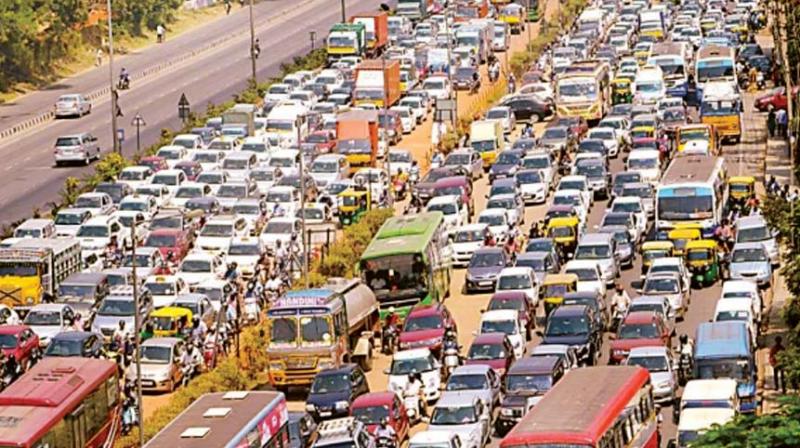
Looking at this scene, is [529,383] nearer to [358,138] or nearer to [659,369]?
[659,369]

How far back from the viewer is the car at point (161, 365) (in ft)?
196

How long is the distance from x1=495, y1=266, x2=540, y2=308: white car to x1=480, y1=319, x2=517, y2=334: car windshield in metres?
4.43

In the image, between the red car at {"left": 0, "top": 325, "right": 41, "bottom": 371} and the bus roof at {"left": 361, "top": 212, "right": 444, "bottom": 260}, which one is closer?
the red car at {"left": 0, "top": 325, "right": 41, "bottom": 371}

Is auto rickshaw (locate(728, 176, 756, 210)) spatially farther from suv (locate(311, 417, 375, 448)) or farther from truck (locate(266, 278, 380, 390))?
suv (locate(311, 417, 375, 448))

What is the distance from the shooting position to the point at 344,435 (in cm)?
4891

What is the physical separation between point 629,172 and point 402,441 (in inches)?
1122

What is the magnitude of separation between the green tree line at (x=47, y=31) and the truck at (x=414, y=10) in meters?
14.5

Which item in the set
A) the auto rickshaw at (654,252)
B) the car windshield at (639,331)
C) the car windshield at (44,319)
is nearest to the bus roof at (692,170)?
the auto rickshaw at (654,252)

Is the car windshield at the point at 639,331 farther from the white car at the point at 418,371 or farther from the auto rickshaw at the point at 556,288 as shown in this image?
the auto rickshaw at the point at 556,288

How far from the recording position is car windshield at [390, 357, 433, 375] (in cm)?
5684

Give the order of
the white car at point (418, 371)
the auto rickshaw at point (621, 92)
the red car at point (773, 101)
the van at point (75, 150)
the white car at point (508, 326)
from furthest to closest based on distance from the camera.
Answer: the auto rickshaw at point (621, 92)
the van at point (75, 150)
the red car at point (773, 101)
the white car at point (508, 326)
the white car at point (418, 371)

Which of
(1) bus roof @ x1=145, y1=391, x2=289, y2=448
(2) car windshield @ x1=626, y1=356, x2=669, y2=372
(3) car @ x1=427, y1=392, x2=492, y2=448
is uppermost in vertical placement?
(1) bus roof @ x1=145, y1=391, x2=289, y2=448

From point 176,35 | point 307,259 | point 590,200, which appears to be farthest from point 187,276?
point 176,35

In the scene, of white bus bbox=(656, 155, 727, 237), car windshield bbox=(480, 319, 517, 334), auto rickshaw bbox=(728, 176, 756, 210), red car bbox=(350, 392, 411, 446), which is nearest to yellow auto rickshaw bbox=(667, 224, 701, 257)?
white bus bbox=(656, 155, 727, 237)
